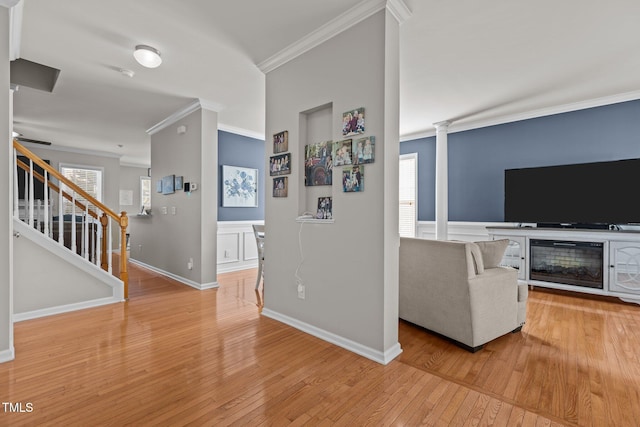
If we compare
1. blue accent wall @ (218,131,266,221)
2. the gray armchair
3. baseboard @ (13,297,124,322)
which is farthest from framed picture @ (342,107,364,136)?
blue accent wall @ (218,131,266,221)

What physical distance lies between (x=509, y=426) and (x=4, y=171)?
370 centimetres

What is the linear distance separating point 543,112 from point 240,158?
5.08 metres

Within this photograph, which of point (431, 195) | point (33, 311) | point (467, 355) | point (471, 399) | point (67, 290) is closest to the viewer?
point (471, 399)

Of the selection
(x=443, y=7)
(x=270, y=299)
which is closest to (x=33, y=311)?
(x=270, y=299)

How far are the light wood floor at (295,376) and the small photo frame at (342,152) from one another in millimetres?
1547

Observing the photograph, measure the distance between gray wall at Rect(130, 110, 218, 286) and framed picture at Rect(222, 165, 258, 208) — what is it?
0.84 meters

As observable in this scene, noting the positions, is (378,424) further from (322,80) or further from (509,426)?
(322,80)

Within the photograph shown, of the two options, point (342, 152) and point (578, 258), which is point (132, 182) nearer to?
point (342, 152)

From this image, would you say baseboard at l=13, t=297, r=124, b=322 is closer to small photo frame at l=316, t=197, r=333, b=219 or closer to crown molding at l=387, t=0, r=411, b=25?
small photo frame at l=316, t=197, r=333, b=219

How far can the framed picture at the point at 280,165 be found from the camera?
9.84 ft

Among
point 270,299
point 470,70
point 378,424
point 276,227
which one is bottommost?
point 378,424

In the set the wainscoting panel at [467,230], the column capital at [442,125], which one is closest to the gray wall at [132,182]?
the wainscoting panel at [467,230]

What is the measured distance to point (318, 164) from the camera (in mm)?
2809

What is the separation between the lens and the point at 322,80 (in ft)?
8.85
